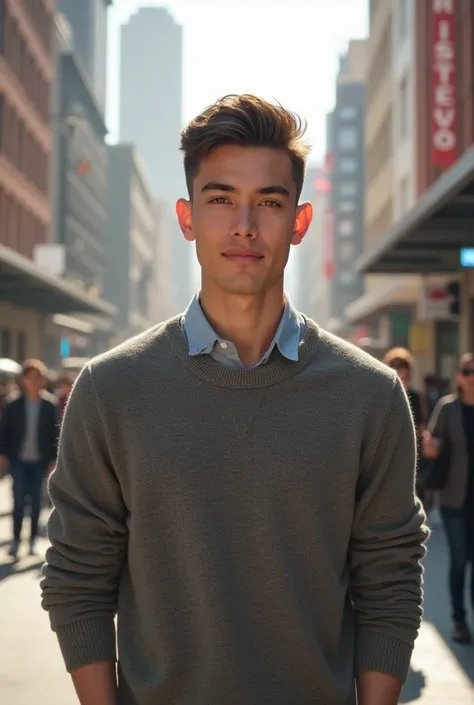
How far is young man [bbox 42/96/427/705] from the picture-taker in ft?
7.77

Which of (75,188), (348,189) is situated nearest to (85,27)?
(348,189)

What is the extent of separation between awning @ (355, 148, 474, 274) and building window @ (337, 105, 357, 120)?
100638mm

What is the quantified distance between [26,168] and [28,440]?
36.2 metres

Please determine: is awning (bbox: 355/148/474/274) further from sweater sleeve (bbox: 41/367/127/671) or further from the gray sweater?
sweater sleeve (bbox: 41/367/127/671)

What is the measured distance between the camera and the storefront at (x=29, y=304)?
29156mm

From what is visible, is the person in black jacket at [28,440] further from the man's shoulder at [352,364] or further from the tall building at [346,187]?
the tall building at [346,187]

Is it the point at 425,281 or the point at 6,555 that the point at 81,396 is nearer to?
the point at 6,555

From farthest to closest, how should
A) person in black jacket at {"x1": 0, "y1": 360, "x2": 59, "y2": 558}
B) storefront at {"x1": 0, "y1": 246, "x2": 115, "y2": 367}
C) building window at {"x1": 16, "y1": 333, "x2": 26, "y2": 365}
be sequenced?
building window at {"x1": 16, "y1": 333, "x2": 26, "y2": 365} → storefront at {"x1": 0, "y1": 246, "x2": 115, "y2": 367} → person in black jacket at {"x1": 0, "y1": 360, "x2": 59, "y2": 558}

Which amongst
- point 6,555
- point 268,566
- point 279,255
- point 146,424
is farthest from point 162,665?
point 6,555

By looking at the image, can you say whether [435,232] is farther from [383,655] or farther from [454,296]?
[383,655]

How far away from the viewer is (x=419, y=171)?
3650cm

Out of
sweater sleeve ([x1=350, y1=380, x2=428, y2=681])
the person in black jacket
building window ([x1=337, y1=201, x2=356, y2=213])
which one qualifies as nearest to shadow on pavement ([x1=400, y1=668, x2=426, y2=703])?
sweater sleeve ([x1=350, y1=380, x2=428, y2=681])

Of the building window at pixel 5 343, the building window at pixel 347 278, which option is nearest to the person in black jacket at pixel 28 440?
the building window at pixel 5 343

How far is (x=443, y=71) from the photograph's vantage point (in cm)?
2892
